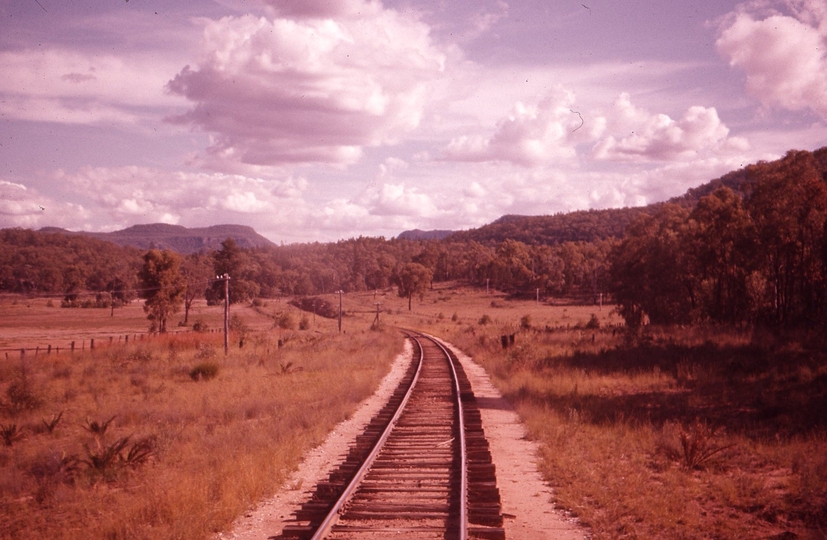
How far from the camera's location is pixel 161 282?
59.2 m

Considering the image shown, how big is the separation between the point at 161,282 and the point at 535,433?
A: 55.5 metres

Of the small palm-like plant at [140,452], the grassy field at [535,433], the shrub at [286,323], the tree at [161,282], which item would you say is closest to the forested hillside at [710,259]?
the grassy field at [535,433]

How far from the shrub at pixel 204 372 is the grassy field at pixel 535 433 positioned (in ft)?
0.34

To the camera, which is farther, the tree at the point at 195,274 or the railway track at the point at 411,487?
the tree at the point at 195,274

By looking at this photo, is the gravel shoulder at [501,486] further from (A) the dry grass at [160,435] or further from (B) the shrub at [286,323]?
(B) the shrub at [286,323]

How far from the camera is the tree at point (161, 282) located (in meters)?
59.2

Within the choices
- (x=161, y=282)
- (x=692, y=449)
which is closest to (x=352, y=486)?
(x=692, y=449)

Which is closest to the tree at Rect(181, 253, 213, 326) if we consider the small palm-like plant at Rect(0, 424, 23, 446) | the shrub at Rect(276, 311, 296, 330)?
the shrub at Rect(276, 311, 296, 330)

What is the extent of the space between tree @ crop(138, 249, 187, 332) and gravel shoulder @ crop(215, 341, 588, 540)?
50.2 metres

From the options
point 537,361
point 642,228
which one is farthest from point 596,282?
point 537,361

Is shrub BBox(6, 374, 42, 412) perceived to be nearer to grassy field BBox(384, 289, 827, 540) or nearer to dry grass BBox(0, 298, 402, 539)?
dry grass BBox(0, 298, 402, 539)

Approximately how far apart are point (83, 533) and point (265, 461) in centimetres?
291

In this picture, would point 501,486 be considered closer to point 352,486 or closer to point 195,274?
point 352,486

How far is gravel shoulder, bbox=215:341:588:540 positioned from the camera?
23.3 feet
